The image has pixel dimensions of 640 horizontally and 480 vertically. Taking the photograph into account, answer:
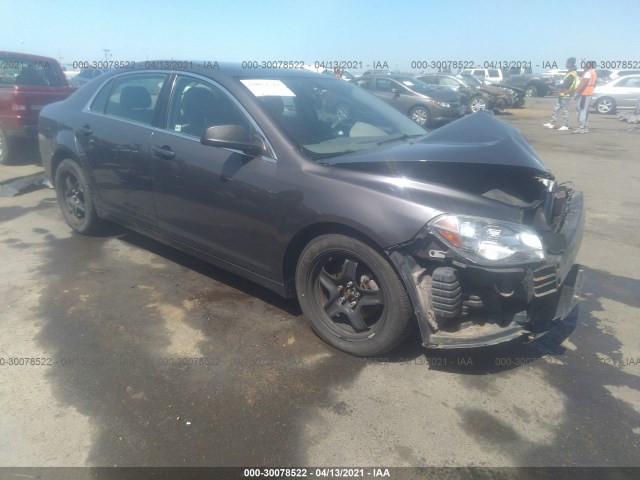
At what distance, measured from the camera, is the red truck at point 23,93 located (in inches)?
289

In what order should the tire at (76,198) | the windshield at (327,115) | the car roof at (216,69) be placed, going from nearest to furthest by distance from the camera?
1. the windshield at (327,115)
2. the car roof at (216,69)
3. the tire at (76,198)

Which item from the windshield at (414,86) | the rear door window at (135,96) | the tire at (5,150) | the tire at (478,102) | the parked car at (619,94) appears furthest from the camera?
the parked car at (619,94)

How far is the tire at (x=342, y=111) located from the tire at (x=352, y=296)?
1203mm

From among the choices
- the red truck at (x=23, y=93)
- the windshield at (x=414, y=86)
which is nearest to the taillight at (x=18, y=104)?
the red truck at (x=23, y=93)

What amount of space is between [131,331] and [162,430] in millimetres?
1074

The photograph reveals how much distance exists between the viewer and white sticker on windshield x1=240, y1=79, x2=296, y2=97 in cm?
327

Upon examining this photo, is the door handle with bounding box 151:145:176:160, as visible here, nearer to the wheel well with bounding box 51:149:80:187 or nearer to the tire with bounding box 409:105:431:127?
the wheel well with bounding box 51:149:80:187

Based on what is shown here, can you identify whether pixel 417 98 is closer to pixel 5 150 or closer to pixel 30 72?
pixel 30 72

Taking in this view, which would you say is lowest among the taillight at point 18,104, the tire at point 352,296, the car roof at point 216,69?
the tire at point 352,296

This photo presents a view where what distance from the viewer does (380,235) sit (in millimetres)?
2570

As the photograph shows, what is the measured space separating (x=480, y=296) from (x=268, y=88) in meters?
2.05

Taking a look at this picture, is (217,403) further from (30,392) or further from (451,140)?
(451,140)

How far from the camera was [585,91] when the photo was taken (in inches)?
499

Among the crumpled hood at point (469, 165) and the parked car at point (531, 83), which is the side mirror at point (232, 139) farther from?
the parked car at point (531, 83)
